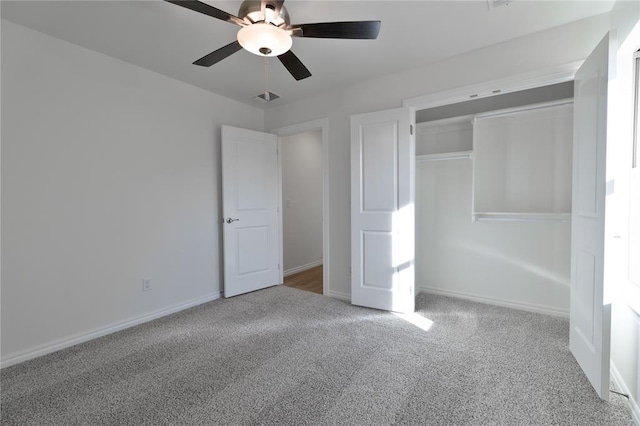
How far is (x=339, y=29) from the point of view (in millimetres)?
1646

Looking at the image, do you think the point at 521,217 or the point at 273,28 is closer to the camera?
the point at 273,28

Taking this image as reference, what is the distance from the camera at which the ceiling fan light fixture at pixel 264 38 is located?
1642mm

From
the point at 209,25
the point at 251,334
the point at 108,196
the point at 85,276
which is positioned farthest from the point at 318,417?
the point at 209,25

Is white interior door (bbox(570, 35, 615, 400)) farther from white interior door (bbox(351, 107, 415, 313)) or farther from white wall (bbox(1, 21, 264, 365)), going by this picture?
white wall (bbox(1, 21, 264, 365))

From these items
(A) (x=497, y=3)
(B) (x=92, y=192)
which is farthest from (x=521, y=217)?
(B) (x=92, y=192)

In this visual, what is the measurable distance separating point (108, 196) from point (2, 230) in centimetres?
72

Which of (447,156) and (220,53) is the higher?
(220,53)

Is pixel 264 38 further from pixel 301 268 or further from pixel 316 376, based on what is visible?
pixel 301 268

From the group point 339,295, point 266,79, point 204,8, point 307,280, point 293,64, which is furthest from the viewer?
point 307,280

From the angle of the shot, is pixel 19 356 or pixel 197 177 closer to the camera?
pixel 19 356

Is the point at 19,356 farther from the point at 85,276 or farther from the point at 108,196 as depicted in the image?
the point at 108,196

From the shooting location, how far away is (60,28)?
2197 millimetres

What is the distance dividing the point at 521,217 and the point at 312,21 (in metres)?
2.80

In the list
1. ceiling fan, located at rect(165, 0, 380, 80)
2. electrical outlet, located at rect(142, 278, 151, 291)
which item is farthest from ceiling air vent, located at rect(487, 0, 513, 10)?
electrical outlet, located at rect(142, 278, 151, 291)
